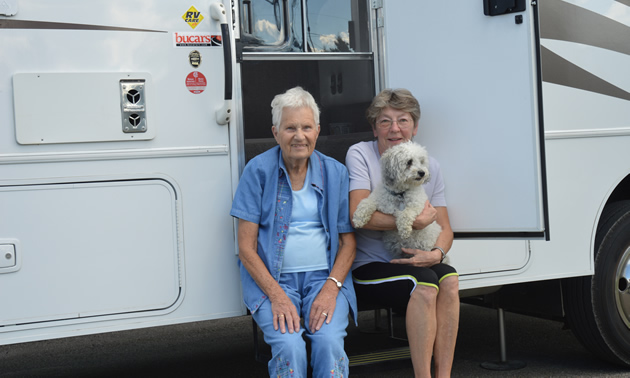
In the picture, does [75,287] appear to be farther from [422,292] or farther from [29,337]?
[422,292]

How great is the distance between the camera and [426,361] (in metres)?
3.14

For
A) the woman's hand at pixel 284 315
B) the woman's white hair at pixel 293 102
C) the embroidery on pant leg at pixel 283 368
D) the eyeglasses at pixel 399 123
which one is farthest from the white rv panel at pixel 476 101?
the embroidery on pant leg at pixel 283 368

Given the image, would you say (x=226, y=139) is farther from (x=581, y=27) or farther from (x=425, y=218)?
(x=581, y=27)

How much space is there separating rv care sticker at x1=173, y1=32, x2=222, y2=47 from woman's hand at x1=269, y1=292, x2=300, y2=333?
3.87 ft

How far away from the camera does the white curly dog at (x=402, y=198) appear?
323cm

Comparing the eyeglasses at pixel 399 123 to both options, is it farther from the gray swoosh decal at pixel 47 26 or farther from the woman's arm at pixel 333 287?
the gray swoosh decal at pixel 47 26

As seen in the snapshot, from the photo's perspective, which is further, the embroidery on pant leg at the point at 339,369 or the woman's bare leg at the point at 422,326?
the woman's bare leg at the point at 422,326

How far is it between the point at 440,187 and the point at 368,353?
0.90m

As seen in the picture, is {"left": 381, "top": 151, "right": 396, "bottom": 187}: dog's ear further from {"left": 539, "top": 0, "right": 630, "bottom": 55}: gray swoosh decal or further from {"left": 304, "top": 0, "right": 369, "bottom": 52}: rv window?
{"left": 539, "top": 0, "right": 630, "bottom": 55}: gray swoosh decal

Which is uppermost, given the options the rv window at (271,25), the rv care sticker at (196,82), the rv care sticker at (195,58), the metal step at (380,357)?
the rv window at (271,25)

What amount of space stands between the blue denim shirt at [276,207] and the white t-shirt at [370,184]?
15 cm

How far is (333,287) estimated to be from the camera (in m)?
3.16

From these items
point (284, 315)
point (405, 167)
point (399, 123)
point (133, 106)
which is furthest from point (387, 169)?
point (133, 106)

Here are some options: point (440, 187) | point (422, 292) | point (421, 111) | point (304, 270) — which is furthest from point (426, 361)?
point (421, 111)
